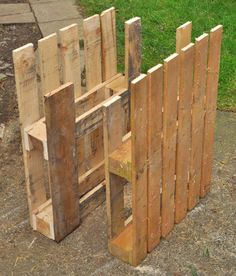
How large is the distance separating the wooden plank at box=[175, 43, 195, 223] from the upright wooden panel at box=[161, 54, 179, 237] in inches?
2.6

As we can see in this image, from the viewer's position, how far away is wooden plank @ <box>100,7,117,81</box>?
421 cm

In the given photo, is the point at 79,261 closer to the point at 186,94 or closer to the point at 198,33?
the point at 186,94

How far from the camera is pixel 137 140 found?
3.26 metres

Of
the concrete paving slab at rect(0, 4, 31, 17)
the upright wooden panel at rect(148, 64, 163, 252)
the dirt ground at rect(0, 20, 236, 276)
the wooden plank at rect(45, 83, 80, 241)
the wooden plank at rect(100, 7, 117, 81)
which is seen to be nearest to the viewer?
the upright wooden panel at rect(148, 64, 163, 252)

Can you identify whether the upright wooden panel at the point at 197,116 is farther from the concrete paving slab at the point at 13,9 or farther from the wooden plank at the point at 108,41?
the concrete paving slab at the point at 13,9

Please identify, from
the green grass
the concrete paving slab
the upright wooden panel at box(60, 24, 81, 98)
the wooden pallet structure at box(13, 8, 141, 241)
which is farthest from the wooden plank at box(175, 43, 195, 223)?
the concrete paving slab

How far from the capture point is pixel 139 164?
11.0ft

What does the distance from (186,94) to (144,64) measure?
9.12 ft

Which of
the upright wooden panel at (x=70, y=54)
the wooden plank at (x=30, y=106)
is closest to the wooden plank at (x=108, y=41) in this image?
the upright wooden panel at (x=70, y=54)

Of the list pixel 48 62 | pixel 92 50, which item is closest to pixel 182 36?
pixel 92 50

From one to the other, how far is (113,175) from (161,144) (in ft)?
1.15

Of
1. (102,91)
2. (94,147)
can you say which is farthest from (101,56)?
(94,147)

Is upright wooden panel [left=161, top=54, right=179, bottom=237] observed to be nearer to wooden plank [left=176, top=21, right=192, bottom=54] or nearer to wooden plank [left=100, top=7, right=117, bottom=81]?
wooden plank [left=176, top=21, right=192, bottom=54]

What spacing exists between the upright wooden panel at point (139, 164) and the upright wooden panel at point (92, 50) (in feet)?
3.53
